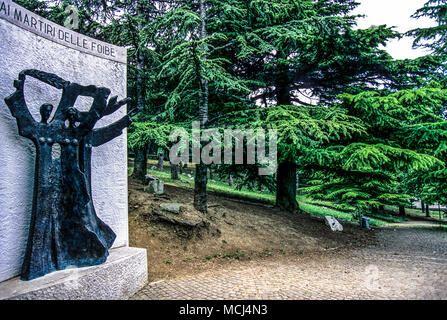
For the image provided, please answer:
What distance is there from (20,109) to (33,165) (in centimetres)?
77

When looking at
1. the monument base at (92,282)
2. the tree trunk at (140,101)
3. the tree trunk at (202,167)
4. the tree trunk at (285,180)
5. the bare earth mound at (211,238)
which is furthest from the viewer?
the tree trunk at (285,180)

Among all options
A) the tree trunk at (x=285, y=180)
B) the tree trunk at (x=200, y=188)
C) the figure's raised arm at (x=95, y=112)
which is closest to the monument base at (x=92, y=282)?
the figure's raised arm at (x=95, y=112)

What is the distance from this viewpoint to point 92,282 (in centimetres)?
350

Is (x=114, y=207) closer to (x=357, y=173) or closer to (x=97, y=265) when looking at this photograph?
(x=97, y=265)

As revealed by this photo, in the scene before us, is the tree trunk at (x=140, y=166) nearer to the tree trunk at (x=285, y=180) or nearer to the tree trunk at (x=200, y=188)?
the tree trunk at (x=200, y=188)

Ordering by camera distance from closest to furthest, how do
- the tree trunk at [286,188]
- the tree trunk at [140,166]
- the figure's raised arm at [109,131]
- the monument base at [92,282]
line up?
the monument base at [92,282] < the figure's raised arm at [109,131] < the tree trunk at [140,166] < the tree trunk at [286,188]

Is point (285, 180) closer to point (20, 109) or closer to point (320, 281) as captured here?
point (320, 281)

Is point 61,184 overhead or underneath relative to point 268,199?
overhead

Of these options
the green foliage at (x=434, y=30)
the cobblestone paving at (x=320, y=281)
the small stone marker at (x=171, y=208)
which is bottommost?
the cobblestone paving at (x=320, y=281)

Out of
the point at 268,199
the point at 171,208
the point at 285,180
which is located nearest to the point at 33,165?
the point at 171,208

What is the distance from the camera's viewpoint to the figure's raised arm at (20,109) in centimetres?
318

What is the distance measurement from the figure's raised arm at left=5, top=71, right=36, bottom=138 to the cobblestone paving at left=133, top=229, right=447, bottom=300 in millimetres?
2735

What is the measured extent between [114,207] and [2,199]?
5.21 feet

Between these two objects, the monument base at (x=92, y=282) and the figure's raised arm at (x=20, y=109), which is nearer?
the monument base at (x=92, y=282)
